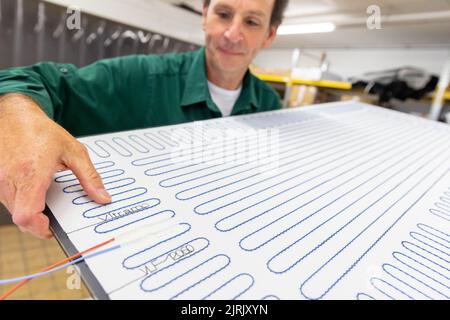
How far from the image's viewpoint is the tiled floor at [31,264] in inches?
39.4

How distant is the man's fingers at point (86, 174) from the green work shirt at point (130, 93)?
0.38 meters

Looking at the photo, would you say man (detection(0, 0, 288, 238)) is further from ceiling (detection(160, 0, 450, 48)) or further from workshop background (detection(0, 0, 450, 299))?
ceiling (detection(160, 0, 450, 48))

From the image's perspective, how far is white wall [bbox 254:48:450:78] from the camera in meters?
2.54

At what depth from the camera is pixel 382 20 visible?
6.35ft

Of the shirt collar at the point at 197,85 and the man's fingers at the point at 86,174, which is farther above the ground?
the shirt collar at the point at 197,85

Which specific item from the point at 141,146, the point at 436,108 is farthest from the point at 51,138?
the point at 436,108

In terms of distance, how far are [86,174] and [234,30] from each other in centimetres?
67

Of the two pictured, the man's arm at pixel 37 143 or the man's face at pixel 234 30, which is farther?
the man's face at pixel 234 30

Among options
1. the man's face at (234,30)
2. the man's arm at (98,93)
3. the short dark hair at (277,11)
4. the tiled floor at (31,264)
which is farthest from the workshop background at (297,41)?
the short dark hair at (277,11)

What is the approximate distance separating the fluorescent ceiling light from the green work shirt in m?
1.72

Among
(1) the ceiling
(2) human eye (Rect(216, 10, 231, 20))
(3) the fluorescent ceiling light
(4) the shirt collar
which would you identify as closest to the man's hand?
(4) the shirt collar

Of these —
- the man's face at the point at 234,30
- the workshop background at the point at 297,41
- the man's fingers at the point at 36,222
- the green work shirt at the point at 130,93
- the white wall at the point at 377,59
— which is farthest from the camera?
the white wall at the point at 377,59

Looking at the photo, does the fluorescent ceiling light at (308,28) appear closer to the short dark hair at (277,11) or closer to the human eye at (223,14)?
the short dark hair at (277,11)

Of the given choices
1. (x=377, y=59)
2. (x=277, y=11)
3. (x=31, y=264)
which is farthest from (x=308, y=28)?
(x=31, y=264)
